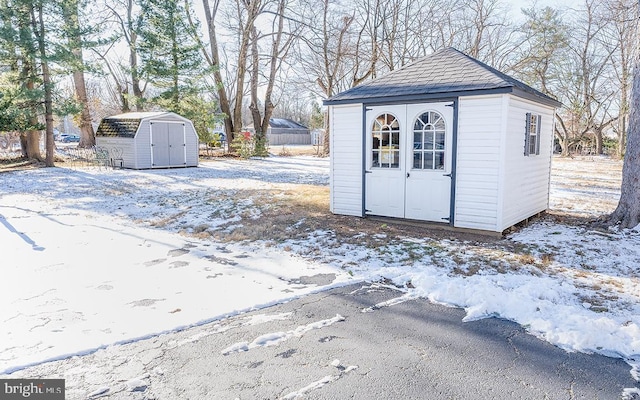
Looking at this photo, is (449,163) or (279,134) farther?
(279,134)

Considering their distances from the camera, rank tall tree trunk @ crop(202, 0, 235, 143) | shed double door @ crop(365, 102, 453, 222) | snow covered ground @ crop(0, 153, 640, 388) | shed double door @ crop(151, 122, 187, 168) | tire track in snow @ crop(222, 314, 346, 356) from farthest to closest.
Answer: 1. tall tree trunk @ crop(202, 0, 235, 143)
2. shed double door @ crop(151, 122, 187, 168)
3. shed double door @ crop(365, 102, 453, 222)
4. snow covered ground @ crop(0, 153, 640, 388)
5. tire track in snow @ crop(222, 314, 346, 356)

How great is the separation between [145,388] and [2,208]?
7789 mm

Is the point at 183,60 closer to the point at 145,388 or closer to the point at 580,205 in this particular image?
the point at 580,205

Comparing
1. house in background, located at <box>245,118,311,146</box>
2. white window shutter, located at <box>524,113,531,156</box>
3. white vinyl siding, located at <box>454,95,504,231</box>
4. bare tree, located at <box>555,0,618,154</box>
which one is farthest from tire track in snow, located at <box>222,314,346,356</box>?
house in background, located at <box>245,118,311,146</box>

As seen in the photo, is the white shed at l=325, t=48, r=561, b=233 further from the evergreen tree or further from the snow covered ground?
the evergreen tree

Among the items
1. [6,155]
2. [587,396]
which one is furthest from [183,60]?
[587,396]

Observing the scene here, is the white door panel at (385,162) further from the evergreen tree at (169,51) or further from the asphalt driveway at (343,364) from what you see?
the evergreen tree at (169,51)

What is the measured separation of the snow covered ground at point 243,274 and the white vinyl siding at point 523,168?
0.34 meters

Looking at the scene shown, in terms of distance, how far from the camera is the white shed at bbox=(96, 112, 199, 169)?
1706 cm

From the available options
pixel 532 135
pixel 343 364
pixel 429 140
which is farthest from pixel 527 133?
pixel 343 364

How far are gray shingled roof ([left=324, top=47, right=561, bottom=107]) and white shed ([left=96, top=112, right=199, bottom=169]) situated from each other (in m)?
11.9

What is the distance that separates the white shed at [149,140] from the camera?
56.0ft

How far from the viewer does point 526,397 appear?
245cm

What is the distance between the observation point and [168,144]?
59.2 feet
